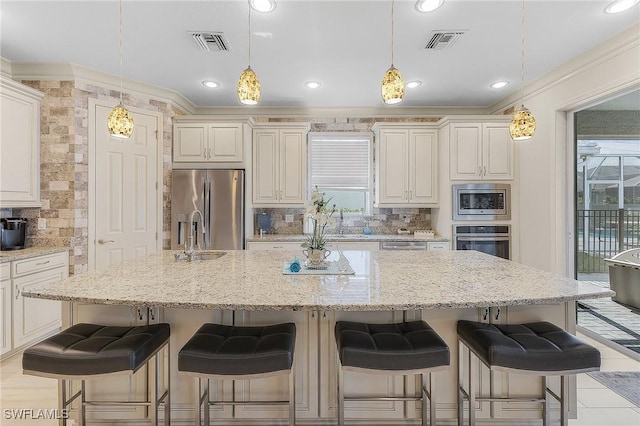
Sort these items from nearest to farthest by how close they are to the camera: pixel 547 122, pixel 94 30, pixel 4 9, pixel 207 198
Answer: pixel 4 9 → pixel 94 30 → pixel 547 122 → pixel 207 198

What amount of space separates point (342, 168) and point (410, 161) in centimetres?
100

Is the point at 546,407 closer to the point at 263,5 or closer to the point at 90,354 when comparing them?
the point at 90,354

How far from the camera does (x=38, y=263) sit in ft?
10.2

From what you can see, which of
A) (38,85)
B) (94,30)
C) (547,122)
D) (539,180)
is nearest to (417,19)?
(547,122)

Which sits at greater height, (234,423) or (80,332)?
(80,332)

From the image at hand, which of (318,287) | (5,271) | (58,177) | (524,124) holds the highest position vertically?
(524,124)

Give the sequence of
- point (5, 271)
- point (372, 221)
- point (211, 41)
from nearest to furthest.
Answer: point (5, 271)
point (211, 41)
point (372, 221)

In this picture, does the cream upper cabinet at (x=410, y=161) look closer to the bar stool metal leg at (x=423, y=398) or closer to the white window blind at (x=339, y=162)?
the white window blind at (x=339, y=162)

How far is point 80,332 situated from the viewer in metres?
1.73

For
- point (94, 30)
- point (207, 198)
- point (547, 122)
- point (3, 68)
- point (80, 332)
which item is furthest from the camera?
point (207, 198)

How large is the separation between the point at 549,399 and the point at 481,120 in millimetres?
3227

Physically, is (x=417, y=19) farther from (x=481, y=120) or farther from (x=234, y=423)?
(x=234, y=423)

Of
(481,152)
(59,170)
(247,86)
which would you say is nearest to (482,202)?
(481,152)

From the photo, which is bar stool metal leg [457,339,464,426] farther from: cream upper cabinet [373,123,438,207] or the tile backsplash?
the tile backsplash
